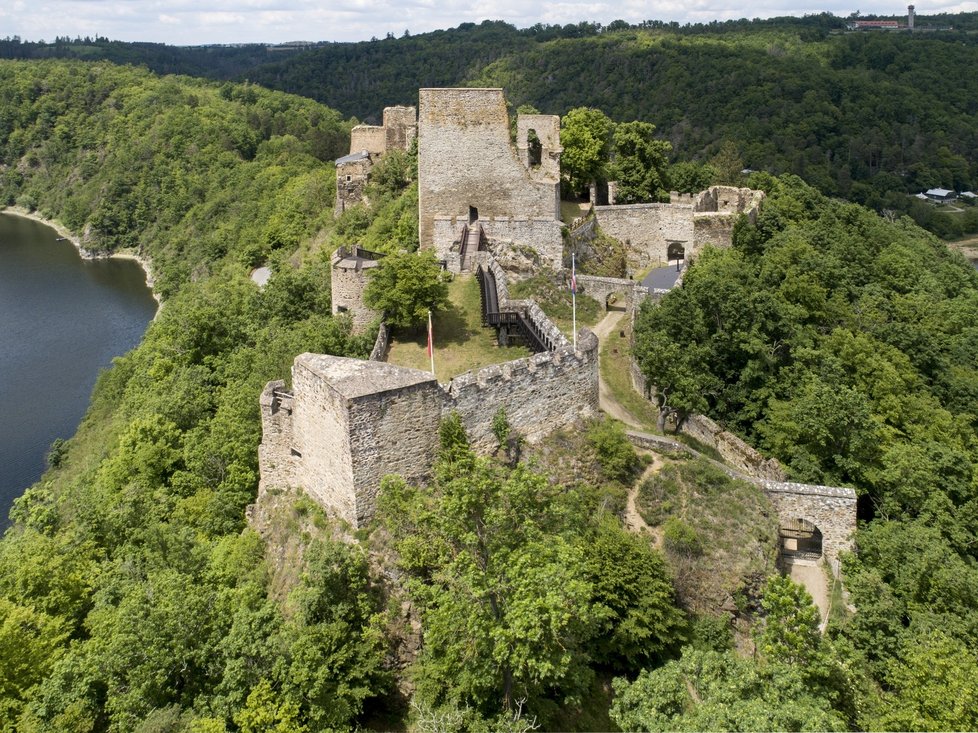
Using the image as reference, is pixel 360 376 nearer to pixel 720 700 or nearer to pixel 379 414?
pixel 379 414

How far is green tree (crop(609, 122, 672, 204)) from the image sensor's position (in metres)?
37.6

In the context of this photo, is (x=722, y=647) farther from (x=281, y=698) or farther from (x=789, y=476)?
(x=281, y=698)

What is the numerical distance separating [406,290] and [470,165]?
326 inches

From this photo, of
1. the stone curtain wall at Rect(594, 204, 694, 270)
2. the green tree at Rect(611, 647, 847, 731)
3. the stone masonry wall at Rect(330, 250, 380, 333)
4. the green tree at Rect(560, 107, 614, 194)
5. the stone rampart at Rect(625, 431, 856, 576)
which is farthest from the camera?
the green tree at Rect(560, 107, 614, 194)

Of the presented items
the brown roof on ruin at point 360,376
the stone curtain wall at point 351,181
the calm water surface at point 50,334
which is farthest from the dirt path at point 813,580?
the calm water surface at point 50,334

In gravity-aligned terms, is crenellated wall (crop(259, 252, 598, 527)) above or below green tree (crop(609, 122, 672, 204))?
below

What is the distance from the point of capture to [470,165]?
28328mm

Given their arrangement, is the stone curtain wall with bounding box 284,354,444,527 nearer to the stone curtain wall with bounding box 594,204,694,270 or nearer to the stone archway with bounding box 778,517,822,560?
the stone archway with bounding box 778,517,822,560

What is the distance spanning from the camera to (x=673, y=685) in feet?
45.1

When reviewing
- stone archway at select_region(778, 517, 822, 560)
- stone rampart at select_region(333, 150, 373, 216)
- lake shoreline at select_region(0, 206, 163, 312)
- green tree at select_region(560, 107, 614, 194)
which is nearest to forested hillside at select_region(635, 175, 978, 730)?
stone archway at select_region(778, 517, 822, 560)

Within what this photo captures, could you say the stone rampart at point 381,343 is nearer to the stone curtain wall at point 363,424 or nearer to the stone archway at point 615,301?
the stone curtain wall at point 363,424

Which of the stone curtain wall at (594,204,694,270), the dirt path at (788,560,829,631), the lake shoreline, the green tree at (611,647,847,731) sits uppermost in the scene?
the stone curtain wall at (594,204,694,270)

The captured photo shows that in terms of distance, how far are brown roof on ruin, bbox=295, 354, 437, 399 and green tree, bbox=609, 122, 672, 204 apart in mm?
23757

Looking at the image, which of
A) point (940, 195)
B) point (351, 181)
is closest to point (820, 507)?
point (351, 181)
